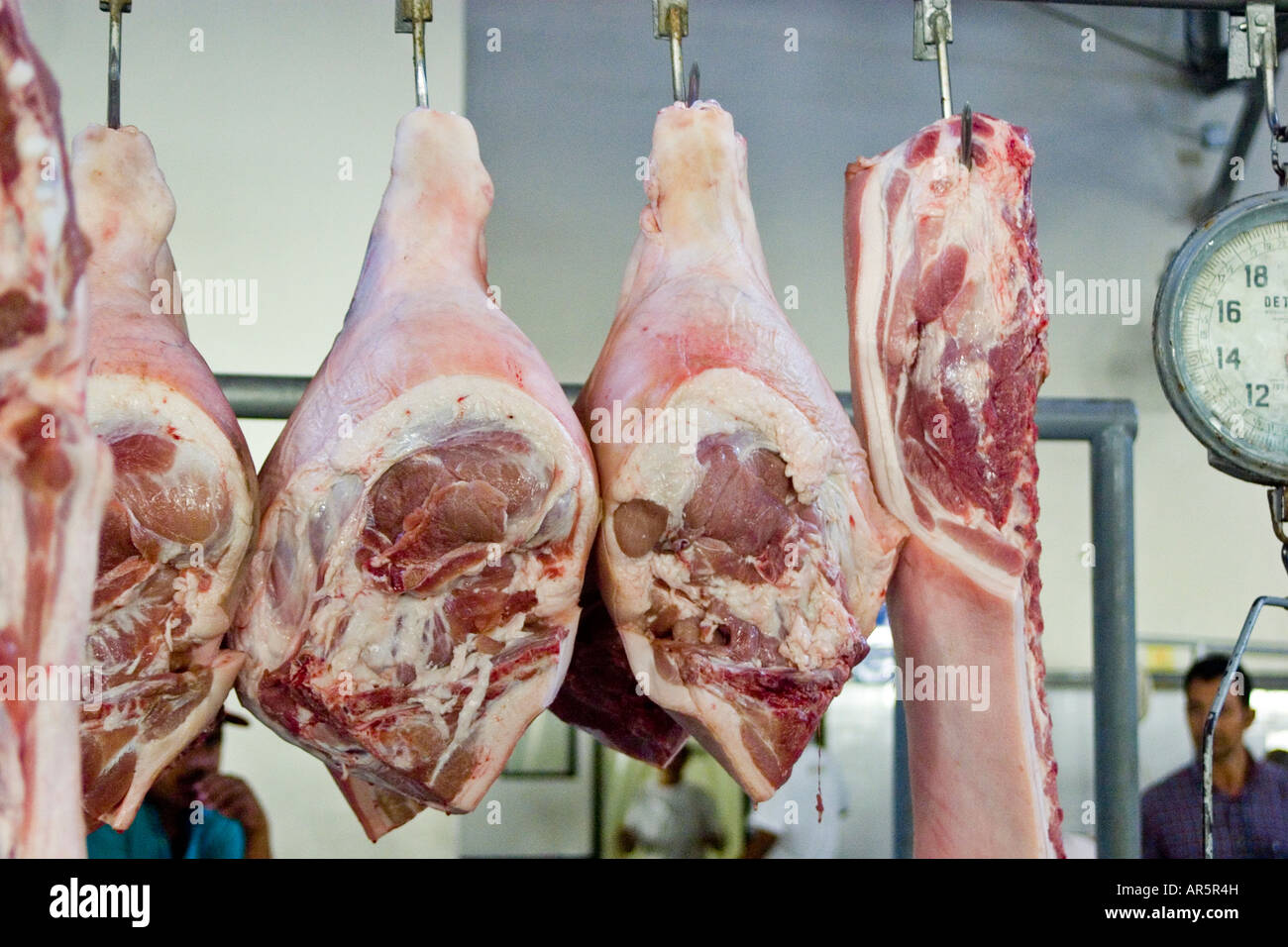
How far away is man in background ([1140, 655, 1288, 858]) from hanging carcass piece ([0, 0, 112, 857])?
10.9 feet

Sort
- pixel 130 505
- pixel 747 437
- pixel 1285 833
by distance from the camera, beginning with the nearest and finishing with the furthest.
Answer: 1. pixel 130 505
2. pixel 747 437
3. pixel 1285 833

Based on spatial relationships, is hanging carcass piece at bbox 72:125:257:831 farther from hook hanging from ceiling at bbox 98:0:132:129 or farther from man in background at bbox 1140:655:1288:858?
man in background at bbox 1140:655:1288:858

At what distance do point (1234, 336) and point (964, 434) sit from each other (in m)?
0.62

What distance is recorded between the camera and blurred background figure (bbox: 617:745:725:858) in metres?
4.21

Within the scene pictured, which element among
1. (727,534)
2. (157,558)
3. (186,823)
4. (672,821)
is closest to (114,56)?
(157,558)

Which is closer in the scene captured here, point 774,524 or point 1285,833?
point 774,524

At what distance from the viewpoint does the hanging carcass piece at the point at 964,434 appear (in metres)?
1.60

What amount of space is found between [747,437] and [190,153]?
2.42 m

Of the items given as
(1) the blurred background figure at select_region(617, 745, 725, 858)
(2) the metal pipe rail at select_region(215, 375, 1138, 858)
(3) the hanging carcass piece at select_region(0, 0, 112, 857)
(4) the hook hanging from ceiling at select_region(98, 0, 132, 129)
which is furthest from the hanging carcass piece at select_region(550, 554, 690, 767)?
(1) the blurred background figure at select_region(617, 745, 725, 858)

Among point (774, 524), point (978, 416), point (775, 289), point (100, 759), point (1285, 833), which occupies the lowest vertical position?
point (1285, 833)

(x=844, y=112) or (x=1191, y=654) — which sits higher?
(x=844, y=112)
